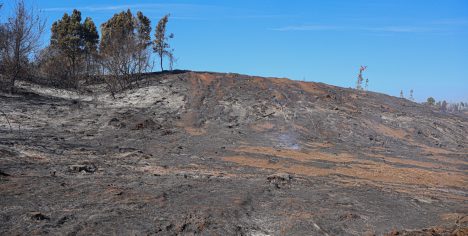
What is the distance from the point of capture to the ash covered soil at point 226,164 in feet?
19.3

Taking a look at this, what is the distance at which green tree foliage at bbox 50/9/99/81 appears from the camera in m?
26.6

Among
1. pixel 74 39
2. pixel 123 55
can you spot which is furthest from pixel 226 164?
pixel 74 39

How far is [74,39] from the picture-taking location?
27.2 meters

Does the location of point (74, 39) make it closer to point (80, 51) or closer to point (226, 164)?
point (80, 51)

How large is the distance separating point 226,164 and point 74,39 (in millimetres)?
21007

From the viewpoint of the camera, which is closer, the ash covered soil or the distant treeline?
the ash covered soil

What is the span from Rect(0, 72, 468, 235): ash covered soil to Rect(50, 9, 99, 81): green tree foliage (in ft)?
20.8

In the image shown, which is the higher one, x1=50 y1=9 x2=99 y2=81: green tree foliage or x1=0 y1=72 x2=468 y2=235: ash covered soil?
x1=50 y1=9 x2=99 y2=81: green tree foliage

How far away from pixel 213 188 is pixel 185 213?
1544mm

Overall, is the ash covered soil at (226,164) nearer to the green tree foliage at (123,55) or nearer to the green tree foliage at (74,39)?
the green tree foliage at (123,55)

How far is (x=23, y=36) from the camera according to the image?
19078mm

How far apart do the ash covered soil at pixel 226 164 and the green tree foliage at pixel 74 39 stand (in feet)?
20.8

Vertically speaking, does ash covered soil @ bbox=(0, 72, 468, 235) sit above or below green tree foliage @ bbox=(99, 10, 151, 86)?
below

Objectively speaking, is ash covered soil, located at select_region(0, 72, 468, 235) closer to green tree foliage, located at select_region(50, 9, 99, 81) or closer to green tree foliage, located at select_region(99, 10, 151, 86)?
green tree foliage, located at select_region(99, 10, 151, 86)
